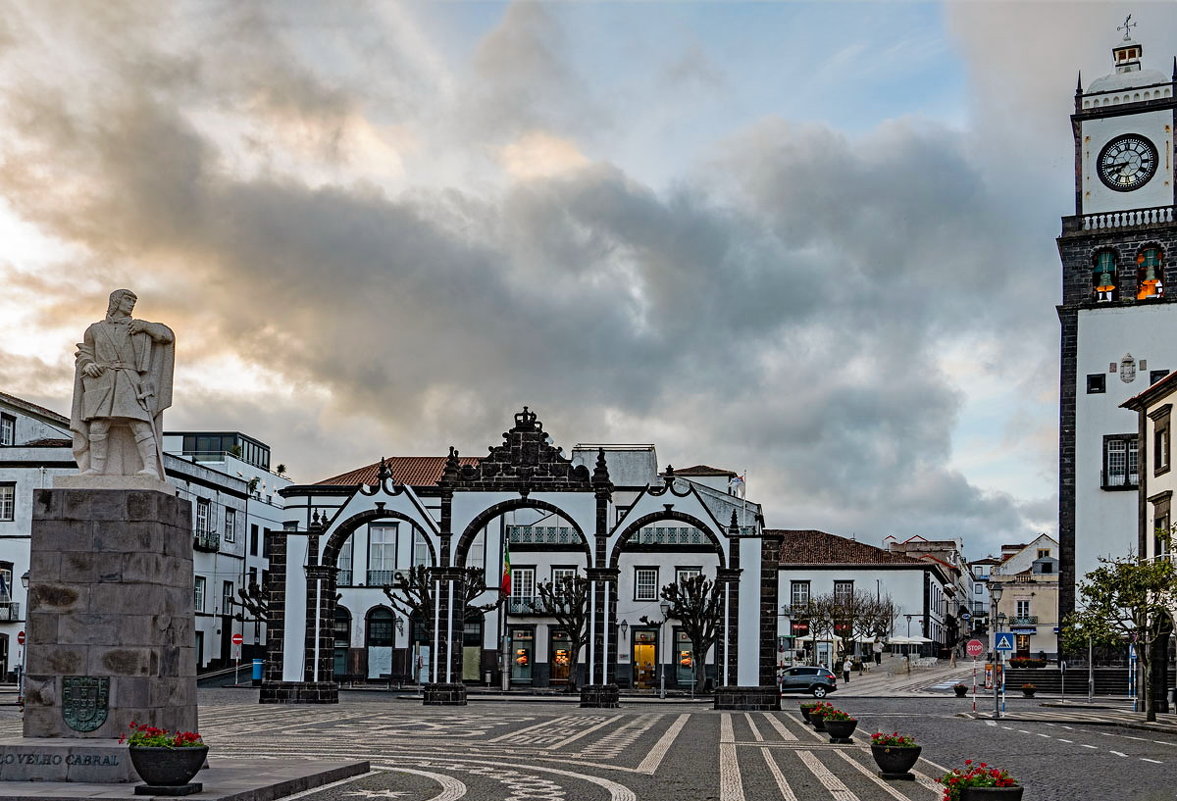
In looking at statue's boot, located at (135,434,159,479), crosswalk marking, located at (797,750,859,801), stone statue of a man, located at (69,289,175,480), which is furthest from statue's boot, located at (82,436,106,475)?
crosswalk marking, located at (797,750,859,801)

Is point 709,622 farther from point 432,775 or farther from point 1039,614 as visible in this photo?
point 1039,614

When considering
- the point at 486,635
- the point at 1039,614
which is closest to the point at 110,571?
the point at 486,635

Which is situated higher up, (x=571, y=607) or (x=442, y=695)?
(x=571, y=607)

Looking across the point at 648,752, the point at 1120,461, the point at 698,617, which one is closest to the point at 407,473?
the point at 698,617

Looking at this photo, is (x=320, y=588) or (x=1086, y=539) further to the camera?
(x=1086, y=539)

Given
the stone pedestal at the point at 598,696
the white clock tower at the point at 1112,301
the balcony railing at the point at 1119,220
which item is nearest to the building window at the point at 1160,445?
the white clock tower at the point at 1112,301

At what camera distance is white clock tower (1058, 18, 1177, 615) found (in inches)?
2467

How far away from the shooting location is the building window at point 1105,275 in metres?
65.1

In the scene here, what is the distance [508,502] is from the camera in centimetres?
4388

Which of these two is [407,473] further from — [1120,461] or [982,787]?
[982,787]

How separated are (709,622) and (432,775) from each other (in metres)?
42.9

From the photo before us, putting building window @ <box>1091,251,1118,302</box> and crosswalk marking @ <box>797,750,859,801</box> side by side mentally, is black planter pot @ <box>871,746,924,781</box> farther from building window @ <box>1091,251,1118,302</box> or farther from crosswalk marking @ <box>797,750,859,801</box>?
building window @ <box>1091,251,1118,302</box>

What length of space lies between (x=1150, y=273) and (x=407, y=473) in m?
39.7

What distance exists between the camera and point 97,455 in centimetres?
1705
